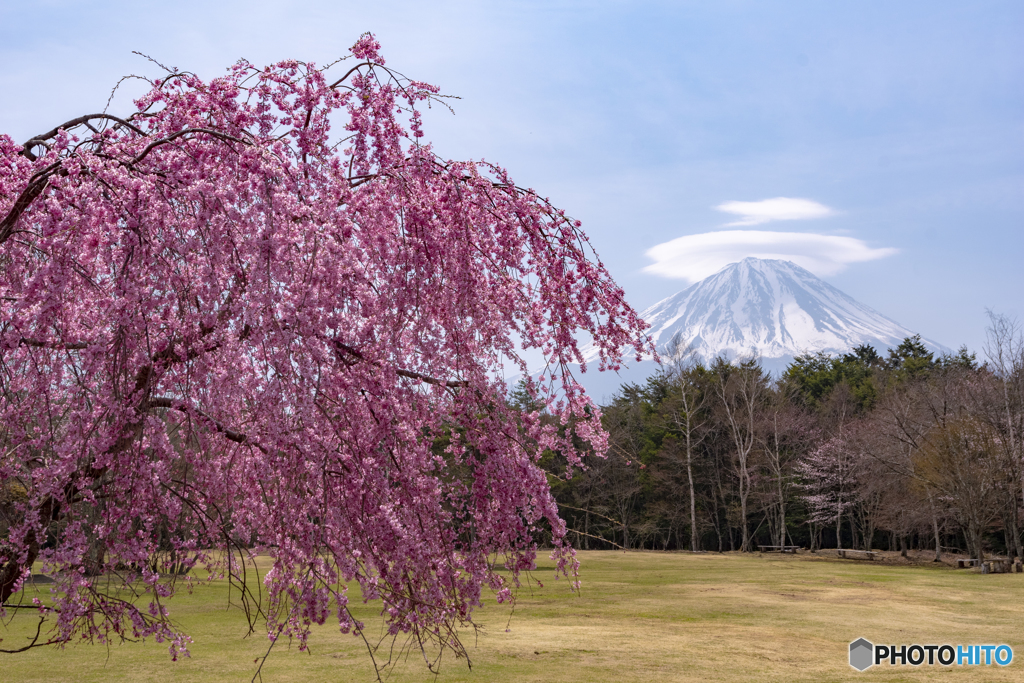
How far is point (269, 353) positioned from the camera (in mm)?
4312

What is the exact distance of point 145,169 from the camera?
4.80m

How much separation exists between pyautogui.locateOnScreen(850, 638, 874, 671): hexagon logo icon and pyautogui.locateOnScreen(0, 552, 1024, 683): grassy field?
18cm

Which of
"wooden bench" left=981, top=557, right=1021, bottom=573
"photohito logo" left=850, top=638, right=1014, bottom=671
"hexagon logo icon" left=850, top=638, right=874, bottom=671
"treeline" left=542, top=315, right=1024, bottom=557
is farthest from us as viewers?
"treeline" left=542, top=315, right=1024, bottom=557

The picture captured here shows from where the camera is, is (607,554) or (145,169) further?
(607,554)

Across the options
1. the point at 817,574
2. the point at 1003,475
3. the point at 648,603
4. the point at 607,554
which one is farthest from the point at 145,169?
the point at 607,554

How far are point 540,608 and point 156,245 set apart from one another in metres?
16.6

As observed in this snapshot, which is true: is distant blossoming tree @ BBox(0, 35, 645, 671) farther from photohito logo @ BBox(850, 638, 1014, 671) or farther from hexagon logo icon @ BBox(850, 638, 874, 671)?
photohito logo @ BBox(850, 638, 1014, 671)

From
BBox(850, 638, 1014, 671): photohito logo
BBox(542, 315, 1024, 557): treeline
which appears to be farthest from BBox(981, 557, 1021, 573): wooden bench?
BBox(850, 638, 1014, 671): photohito logo

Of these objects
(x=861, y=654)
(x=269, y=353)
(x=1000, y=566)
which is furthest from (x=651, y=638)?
(x=1000, y=566)

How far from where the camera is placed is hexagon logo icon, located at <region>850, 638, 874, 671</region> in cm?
1184

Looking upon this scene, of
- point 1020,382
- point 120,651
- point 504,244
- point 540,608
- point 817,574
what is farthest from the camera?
point 1020,382

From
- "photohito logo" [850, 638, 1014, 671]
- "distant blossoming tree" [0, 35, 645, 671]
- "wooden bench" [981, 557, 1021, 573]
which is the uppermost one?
"distant blossoming tree" [0, 35, 645, 671]

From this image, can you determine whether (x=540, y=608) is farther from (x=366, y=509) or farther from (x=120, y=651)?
(x=366, y=509)

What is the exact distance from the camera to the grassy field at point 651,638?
11.4 m
